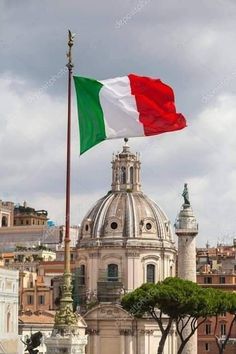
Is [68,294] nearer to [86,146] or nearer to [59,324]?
[59,324]

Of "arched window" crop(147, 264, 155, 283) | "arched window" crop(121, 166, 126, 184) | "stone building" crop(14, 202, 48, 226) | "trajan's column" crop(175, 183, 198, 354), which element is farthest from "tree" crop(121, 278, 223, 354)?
"stone building" crop(14, 202, 48, 226)

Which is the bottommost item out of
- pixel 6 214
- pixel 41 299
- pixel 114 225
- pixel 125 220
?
pixel 41 299

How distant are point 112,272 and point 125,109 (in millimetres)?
70111

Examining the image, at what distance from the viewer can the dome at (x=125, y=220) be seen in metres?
102

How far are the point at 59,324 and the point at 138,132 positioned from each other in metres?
6.76

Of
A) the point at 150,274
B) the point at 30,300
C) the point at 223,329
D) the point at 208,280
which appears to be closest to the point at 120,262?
the point at 150,274

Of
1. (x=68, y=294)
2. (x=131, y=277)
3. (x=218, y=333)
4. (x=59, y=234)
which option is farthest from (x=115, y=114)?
(x=59, y=234)

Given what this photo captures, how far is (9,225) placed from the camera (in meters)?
147

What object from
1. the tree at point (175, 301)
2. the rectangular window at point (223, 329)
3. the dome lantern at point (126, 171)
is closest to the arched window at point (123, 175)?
the dome lantern at point (126, 171)

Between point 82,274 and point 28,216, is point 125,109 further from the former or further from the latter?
point 28,216

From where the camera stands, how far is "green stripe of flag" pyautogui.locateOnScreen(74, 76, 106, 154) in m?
31.7

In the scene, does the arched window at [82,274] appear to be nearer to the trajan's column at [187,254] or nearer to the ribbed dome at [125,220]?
Result: the ribbed dome at [125,220]

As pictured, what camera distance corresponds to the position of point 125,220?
102 metres

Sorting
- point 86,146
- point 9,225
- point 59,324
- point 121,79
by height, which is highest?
point 9,225
